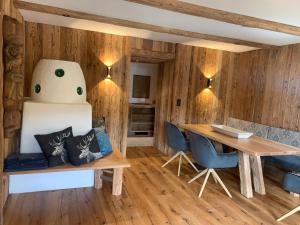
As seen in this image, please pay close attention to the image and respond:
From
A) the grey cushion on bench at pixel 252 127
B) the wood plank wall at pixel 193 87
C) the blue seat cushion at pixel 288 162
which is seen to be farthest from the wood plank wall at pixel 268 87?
the blue seat cushion at pixel 288 162

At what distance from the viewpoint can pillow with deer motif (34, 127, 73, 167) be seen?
8.55 ft

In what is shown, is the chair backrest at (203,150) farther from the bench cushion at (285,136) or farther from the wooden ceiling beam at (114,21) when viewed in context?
the bench cushion at (285,136)

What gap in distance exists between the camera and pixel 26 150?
9.27 feet

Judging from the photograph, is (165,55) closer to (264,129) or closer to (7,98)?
(264,129)

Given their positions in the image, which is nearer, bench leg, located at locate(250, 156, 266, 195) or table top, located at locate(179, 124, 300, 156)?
table top, located at locate(179, 124, 300, 156)

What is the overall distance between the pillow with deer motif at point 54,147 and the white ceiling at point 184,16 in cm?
156

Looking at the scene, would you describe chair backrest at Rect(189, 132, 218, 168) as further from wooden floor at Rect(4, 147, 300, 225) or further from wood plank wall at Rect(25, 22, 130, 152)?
wood plank wall at Rect(25, 22, 130, 152)

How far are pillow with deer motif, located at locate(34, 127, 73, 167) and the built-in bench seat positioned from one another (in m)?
3.10

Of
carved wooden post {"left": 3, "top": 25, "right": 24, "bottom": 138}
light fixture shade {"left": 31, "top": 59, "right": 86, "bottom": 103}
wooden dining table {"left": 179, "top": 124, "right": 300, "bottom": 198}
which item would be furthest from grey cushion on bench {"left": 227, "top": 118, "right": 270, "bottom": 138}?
carved wooden post {"left": 3, "top": 25, "right": 24, "bottom": 138}

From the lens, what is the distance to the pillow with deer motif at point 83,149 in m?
2.66

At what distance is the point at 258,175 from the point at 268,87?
6.40 ft

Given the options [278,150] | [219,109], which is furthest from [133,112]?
[278,150]

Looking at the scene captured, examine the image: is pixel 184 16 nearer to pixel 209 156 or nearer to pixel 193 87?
pixel 209 156

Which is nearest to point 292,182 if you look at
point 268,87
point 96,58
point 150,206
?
point 150,206
